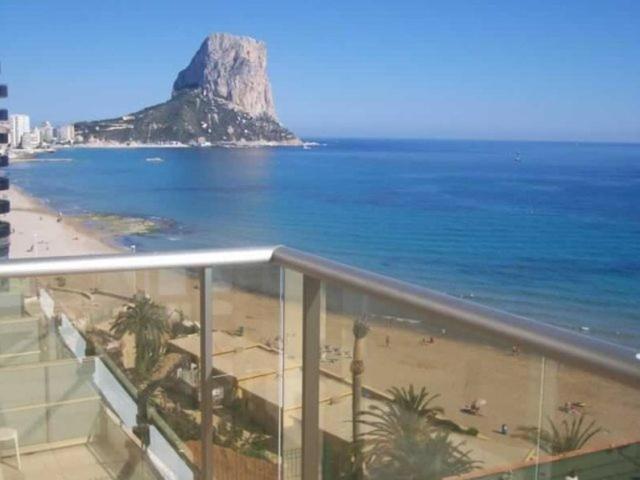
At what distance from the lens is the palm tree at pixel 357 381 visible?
1.52 metres

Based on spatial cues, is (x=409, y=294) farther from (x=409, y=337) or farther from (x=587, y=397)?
(x=587, y=397)

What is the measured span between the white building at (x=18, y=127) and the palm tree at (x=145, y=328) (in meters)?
82.8

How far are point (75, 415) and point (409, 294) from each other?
44.9 inches

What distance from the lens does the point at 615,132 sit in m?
75.6

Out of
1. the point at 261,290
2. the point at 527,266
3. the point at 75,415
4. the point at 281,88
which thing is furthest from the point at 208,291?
the point at 281,88

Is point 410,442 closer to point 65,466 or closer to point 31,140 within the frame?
point 65,466

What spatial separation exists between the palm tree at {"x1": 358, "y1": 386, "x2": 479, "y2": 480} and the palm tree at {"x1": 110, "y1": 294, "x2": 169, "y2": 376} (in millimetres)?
686

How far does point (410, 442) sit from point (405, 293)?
11.6 inches

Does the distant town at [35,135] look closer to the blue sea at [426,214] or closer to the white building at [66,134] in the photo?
the white building at [66,134]

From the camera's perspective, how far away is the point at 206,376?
2053 mm

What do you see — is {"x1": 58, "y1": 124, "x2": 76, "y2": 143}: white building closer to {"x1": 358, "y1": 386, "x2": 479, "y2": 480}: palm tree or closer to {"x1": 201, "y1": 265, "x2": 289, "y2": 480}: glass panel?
{"x1": 201, "y1": 265, "x2": 289, "y2": 480}: glass panel

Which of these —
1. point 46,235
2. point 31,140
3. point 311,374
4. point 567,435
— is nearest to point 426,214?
point 46,235

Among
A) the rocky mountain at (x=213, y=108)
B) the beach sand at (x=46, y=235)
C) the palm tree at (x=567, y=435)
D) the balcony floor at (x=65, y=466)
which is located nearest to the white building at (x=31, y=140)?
the rocky mountain at (x=213, y=108)

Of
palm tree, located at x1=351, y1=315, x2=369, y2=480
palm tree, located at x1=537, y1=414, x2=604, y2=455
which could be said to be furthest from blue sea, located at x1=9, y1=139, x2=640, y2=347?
palm tree, located at x1=537, y1=414, x2=604, y2=455
